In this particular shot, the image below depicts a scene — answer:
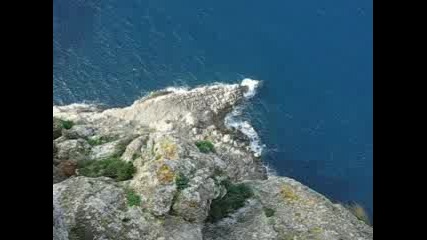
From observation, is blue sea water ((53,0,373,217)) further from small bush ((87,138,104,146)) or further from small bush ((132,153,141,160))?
small bush ((132,153,141,160))

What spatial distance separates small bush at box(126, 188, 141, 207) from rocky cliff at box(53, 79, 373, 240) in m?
0.04

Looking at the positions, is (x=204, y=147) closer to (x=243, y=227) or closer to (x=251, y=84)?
(x=243, y=227)

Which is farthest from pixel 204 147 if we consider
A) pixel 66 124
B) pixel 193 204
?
pixel 66 124

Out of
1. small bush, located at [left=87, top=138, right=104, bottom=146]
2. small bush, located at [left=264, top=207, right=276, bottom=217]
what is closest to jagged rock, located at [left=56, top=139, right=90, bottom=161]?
small bush, located at [left=87, top=138, right=104, bottom=146]

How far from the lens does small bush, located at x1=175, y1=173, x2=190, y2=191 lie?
75.8 feet

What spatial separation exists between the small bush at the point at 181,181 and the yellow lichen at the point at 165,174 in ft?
0.64

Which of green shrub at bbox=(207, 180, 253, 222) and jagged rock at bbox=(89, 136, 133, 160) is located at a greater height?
jagged rock at bbox=(89, 136, 133, 160)

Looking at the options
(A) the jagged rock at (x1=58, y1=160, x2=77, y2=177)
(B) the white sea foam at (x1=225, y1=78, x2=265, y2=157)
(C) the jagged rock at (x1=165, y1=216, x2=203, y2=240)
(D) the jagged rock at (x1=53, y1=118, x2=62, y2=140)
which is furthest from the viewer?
(B) the white sea foam at (x1=225, y1=78, x2=265, y2=157)

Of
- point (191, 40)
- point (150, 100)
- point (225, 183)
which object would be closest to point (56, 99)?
point (150, 100)

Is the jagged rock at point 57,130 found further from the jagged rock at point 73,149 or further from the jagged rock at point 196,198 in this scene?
the jagged rock at point 196,198

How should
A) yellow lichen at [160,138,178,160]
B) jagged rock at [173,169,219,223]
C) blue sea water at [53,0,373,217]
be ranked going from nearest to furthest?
jagged rock at [173,169,219,223] → yellow lichen at [160,138,178,160] → blue sea water at [53,0,373,217]
